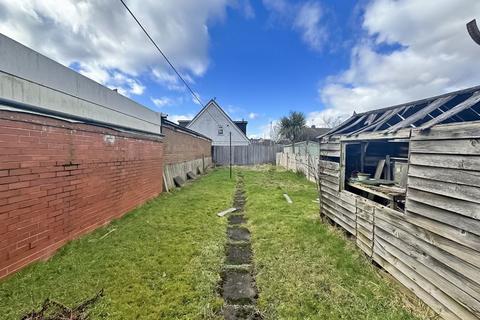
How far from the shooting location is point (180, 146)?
1150cm

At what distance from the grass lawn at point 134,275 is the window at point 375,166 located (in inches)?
118

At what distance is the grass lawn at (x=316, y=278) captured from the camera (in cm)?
247

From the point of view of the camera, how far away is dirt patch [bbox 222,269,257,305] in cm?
277

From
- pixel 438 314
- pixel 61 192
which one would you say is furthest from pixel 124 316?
pixel 438 314

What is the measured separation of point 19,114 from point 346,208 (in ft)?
17.6

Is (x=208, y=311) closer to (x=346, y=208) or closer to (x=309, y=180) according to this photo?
(x=346, y=208)

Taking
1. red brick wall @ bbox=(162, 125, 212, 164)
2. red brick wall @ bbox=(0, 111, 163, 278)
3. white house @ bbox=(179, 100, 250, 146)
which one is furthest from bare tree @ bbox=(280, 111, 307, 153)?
red brick wall @ bbox=(0, 111, 163, 278)

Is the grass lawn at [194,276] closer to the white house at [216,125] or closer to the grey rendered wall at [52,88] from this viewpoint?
the grey rendered wall at [52,88]

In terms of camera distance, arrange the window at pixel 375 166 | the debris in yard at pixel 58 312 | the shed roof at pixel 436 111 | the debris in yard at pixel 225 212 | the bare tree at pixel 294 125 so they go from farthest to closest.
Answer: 1. the bare tree at pixel 294 125
2. the debris in yard at pixel 225 212
3. the window at pixel 375 166
4. the shed roof at pixel 436 111
5. the debris in yard at pixel 58 312

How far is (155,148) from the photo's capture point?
811 centimetres

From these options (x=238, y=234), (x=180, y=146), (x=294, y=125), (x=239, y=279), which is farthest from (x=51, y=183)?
(x=294, y=125)

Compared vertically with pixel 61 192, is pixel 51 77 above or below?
above

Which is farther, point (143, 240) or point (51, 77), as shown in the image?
point (143, 240)

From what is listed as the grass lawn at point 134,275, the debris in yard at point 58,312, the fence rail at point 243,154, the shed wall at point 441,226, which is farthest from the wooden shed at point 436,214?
the fence rail at point 243,154
